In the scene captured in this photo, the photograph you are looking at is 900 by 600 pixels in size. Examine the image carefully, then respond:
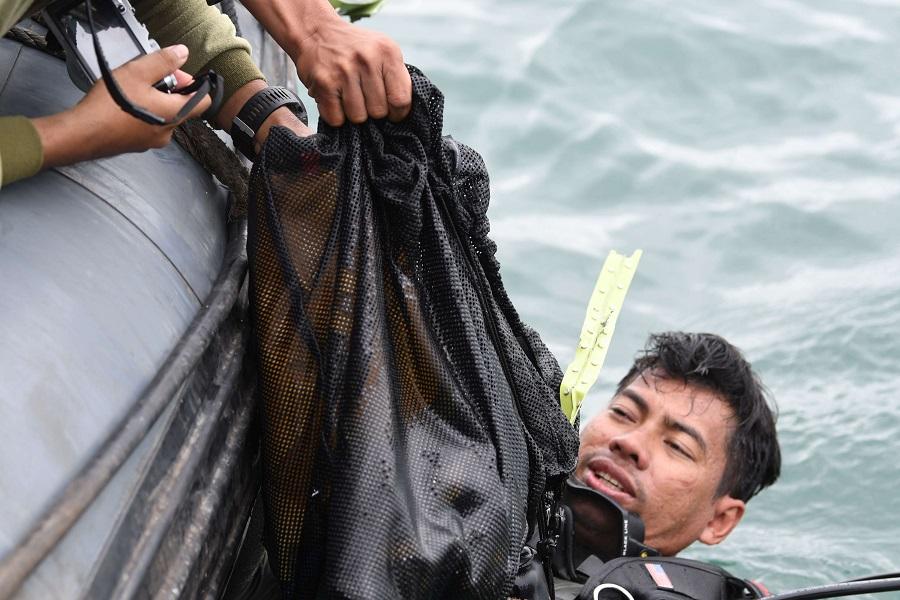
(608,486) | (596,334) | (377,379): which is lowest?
(608,486)

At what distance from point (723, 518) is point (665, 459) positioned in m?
0.23

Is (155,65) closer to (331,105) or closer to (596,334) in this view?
(331,105)

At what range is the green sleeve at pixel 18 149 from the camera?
138 centimetres

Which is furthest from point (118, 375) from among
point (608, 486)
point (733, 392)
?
point (733, 392)

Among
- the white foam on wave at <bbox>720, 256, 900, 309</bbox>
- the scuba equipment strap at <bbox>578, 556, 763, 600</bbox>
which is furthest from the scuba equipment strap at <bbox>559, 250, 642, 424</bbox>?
the white foam on wave at <bbox>720, 256, 900, 309</bbox>

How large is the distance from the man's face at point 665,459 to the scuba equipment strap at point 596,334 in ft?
0.98

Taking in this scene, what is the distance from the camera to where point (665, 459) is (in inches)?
99.9

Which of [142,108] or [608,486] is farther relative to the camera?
[608,486]

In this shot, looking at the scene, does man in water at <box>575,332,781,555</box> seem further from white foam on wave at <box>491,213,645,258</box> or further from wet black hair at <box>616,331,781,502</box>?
white foam on wave at <box>491,213,645,258</box>

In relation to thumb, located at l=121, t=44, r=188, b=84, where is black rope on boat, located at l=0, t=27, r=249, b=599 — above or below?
below

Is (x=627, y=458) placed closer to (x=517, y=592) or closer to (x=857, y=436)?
(x=517, y=592)

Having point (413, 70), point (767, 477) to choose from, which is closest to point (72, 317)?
point (413, 70)

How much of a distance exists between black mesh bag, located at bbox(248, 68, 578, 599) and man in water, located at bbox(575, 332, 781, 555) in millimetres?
892

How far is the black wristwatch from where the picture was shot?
1.75 metres
